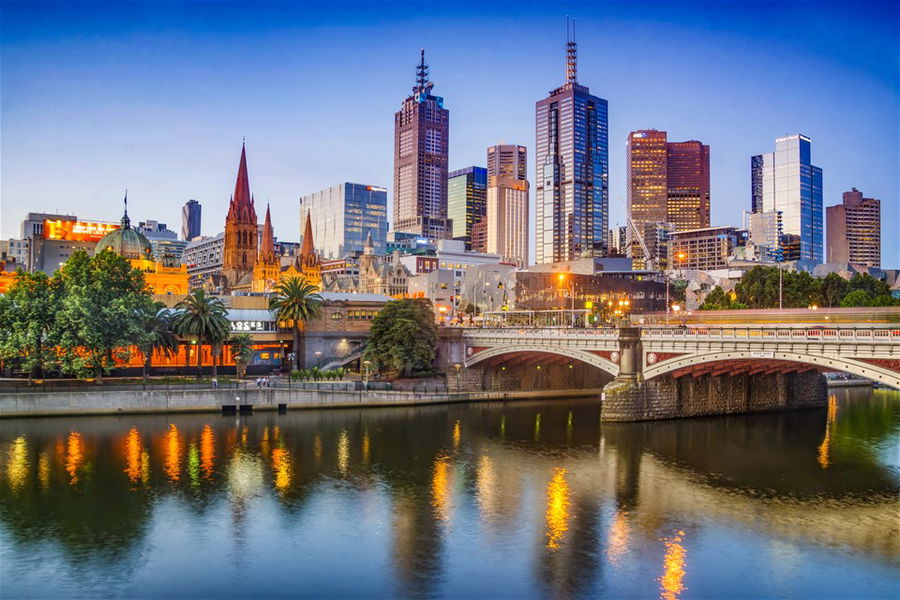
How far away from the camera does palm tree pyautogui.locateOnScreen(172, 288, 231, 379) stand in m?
88.6

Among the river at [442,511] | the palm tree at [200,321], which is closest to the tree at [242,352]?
the palm tree at [200,321]

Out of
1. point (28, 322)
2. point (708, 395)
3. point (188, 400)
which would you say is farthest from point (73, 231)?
point (708, 395)

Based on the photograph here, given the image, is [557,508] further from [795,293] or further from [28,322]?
[795,293]

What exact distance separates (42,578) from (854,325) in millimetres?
77087

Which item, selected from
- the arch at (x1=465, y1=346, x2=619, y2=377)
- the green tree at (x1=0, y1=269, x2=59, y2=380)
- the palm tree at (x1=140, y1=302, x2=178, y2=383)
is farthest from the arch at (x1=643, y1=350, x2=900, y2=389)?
the green tree at (x1=0, y1=269, x2=59, y2=380)

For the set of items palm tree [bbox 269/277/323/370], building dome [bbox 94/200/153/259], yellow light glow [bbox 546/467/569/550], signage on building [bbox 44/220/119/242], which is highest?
signage on building [bbox 44/220/119/242]

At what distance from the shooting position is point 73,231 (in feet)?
550

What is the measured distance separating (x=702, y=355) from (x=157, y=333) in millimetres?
62609

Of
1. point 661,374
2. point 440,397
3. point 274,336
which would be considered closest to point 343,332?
point 274,336

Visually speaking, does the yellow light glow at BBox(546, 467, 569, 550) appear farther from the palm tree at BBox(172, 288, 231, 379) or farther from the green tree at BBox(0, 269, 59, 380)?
the green tree at BBox(0, 269, 59, 380)

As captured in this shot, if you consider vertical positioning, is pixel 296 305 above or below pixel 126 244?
below

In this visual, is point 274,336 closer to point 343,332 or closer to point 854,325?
point 343,332

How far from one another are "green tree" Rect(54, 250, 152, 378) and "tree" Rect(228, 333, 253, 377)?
12866 mm

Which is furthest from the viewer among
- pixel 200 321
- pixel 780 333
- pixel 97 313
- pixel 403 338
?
pixel 403 338
